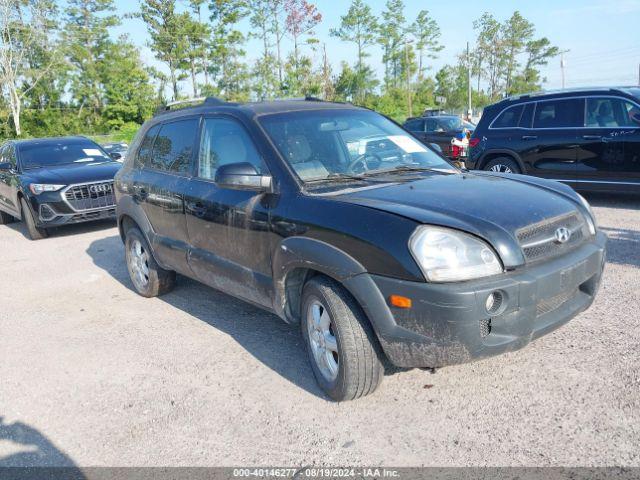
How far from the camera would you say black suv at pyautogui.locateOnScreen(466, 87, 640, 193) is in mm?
8102

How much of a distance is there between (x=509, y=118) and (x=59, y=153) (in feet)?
26.6

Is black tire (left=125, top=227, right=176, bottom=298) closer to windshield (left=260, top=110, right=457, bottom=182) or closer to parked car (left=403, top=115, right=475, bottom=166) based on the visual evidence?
windshield (left=260, top=110, right=457, bottom=182)

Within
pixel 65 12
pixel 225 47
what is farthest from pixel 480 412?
pixel 65 12

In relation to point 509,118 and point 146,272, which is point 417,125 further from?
point 146,272

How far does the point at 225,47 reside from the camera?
5166cm

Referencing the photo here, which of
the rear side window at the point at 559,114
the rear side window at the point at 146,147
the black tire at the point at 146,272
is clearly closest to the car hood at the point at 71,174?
the black tire at the point at 146,272

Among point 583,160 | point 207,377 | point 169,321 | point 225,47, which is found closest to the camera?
point 207,377

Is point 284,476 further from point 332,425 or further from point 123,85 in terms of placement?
point 123,85

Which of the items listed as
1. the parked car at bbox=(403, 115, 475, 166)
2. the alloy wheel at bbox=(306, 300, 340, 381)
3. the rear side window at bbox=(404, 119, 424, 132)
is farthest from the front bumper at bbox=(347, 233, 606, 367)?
the rear side window at bbox=(404, 119, 424, 132)

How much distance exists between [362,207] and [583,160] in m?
6.77

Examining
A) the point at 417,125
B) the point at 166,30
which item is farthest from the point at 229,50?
the point at 417,125

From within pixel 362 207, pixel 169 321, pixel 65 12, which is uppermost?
pixel 65 12

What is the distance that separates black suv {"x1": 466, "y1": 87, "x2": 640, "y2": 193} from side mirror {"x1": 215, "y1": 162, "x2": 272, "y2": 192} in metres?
6.63

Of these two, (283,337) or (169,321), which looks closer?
(283,337)
